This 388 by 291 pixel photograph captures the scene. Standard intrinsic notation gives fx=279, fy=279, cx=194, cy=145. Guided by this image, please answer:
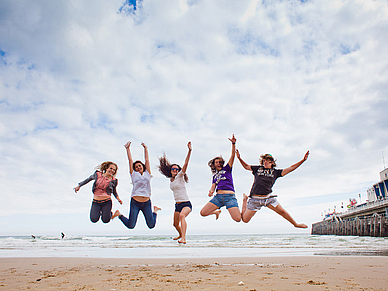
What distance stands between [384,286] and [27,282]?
1037cm

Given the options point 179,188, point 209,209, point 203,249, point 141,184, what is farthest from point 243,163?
point 203,249

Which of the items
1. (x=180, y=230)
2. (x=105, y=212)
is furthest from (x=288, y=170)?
(x=105, y=212)

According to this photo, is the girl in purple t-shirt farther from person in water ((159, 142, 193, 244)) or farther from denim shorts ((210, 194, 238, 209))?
person in water ((159, 142, 193, 244))

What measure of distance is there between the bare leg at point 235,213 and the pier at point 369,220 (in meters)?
39.6

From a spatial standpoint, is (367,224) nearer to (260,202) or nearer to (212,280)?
(212,280)

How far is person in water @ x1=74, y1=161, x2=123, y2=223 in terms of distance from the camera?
6.75m

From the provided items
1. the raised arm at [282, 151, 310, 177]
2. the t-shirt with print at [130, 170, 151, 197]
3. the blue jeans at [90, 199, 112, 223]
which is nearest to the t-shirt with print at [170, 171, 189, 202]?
the t-shirt with print at [130, 170, 151, 197]

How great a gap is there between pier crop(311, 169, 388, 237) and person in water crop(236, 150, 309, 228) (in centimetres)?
3913

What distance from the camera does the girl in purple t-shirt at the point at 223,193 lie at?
675 cm

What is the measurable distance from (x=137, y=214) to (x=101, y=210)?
0.87 m

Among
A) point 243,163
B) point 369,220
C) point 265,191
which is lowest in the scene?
point 369,220

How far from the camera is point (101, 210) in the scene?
266 inches

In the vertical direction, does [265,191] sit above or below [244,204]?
above

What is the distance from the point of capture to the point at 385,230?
37938mm
